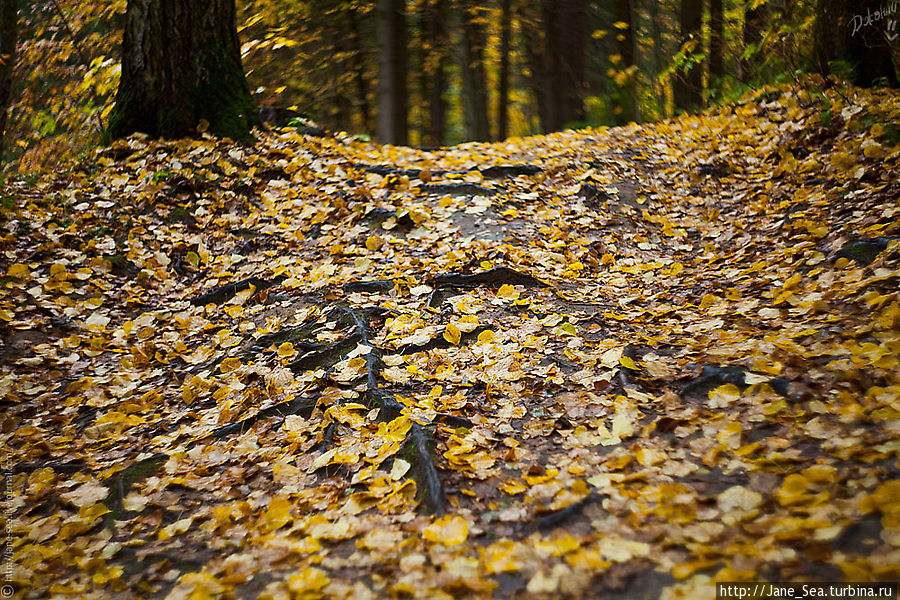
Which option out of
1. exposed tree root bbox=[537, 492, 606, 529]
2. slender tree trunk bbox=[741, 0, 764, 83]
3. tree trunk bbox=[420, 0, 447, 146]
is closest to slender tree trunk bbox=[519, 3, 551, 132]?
tree trunk bbox=[420, 0, 447, 146]

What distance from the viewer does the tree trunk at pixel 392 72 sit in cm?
748

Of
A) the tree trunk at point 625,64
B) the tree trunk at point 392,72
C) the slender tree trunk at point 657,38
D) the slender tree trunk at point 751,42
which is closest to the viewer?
the slender tree trunk at point 751,42

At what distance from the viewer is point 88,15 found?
7977 mm

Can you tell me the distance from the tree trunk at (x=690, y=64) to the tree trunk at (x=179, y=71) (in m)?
6.13

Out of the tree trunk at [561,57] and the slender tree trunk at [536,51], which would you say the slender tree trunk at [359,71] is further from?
the tree trunk at [561,57]

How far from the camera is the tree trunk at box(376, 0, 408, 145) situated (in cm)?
748

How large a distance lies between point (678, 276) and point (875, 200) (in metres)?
1.39

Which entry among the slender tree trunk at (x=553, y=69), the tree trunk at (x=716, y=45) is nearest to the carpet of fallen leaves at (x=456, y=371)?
the tree trunk at (x=716, y=45)

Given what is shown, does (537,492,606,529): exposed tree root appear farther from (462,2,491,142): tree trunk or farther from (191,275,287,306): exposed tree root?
(462,2,491,142): tree trunk

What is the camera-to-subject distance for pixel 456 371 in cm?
317

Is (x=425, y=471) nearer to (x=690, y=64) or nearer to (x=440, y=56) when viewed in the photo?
(x=690, y=64)

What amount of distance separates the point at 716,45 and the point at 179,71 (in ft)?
25.1

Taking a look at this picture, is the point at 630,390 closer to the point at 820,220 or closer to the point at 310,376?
the point at 310,376

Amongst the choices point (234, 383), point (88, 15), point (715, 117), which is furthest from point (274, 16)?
point (234, 383)
